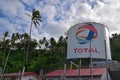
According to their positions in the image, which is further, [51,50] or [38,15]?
[51,50]

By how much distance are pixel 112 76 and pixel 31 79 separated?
15773 millimetres

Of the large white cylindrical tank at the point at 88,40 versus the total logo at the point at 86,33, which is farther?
the total logo at the point at 86,33

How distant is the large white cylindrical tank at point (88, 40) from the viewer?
142ft

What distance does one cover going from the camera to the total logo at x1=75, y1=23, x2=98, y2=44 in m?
43.8

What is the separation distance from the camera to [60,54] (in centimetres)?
7106

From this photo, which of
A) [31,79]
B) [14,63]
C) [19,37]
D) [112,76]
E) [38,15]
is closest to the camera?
[112,76]

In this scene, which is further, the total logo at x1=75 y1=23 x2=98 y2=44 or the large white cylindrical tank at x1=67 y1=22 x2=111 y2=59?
the total logo at x1=75 y1=23 x2=98 y2=44

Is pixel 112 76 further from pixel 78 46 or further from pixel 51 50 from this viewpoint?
pixel 51 50

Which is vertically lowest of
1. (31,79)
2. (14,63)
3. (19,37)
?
(31,79)

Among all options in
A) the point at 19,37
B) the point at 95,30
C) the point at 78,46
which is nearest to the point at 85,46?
the point at 78,46

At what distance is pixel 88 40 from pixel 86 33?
1.55 metres

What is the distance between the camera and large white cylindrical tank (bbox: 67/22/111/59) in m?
43.3

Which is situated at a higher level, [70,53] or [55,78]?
[70,53]

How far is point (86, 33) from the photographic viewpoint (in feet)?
145
